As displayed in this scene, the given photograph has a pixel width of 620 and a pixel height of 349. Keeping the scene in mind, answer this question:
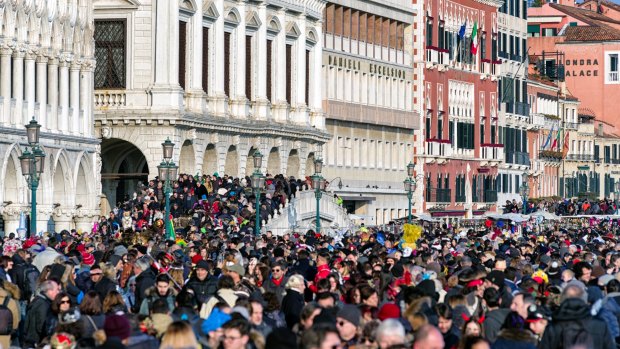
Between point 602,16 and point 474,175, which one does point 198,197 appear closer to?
point 474,175

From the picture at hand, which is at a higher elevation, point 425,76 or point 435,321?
point 425,76

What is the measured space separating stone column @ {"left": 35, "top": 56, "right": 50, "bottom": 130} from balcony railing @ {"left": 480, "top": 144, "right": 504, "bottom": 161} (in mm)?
53971

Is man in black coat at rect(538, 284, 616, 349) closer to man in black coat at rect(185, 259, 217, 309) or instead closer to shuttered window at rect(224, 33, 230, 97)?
man in black coat at rect(185, 259, 217, 309)

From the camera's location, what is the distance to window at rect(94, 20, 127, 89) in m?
71.5

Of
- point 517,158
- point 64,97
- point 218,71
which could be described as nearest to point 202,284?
point 64,97

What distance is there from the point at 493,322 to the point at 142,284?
6209mm

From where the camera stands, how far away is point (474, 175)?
11169 cm

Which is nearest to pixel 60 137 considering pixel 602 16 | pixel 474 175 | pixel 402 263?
pixel 402 263

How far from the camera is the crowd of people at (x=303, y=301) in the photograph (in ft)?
60.0

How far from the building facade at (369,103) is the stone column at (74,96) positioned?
914 inches

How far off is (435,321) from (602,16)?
141 metres

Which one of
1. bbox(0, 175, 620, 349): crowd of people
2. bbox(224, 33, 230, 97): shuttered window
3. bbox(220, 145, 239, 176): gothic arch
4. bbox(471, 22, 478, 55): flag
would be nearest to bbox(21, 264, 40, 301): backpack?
bbox(0, 175, 620, 349): crowd of people

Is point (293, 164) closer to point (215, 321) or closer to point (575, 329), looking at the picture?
point (215, 321)

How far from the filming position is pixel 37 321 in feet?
76.0
